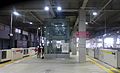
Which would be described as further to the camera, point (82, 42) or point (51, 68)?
point (82, 42)

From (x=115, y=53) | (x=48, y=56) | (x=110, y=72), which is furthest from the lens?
(x=48, y=56)

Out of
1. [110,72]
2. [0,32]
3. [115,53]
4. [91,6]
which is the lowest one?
[110,72]

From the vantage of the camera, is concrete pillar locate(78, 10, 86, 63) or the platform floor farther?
concrete pillar locate(78, 10, 86, 63)

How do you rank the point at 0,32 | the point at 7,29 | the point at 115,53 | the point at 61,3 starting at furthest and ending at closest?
the point at 7,29
the point at 0,32
the point at 61,3
the point at 115,53

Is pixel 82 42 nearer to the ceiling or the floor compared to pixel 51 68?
nearer to the ceiling

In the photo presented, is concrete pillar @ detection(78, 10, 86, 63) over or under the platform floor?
over

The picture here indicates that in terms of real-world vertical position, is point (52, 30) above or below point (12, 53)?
above

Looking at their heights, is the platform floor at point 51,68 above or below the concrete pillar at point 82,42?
below

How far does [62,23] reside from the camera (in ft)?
70.7

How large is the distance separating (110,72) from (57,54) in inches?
435

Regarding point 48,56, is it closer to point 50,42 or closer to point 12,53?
point 50,42

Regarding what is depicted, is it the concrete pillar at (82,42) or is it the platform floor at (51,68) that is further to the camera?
the concrete pillar at (82,42)

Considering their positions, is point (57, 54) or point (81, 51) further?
point (57, 54)

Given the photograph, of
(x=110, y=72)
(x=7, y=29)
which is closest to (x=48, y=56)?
(x=7, y=29)
